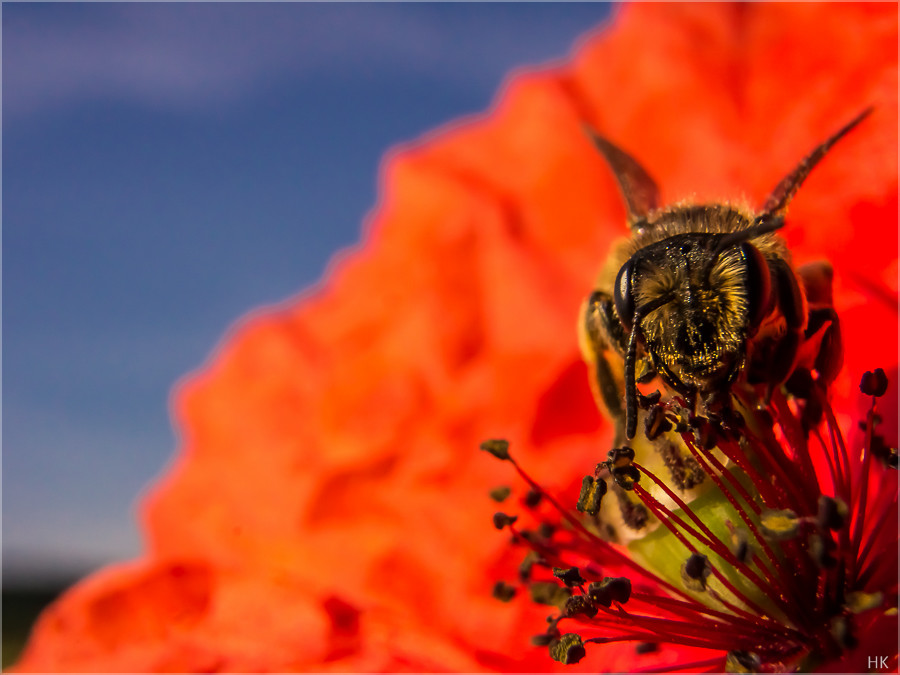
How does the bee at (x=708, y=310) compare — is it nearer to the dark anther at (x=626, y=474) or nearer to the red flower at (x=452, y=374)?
the dark anther at (x=626, y=474)

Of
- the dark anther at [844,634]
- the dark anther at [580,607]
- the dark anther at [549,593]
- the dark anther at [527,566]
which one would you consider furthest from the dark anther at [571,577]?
the dark anther at [844,634]

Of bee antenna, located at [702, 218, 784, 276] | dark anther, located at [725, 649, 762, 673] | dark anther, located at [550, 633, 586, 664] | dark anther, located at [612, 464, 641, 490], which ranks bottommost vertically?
dark anther, located at [725, 649, 762, 673]

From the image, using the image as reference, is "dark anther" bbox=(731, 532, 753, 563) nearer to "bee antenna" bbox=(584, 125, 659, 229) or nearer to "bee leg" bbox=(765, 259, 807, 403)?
"bee leg" bbox=(765, 259, 807, 403)

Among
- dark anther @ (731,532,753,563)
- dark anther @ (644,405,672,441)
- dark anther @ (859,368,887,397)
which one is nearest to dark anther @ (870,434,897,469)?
dark anther @ (859,368,887,397)

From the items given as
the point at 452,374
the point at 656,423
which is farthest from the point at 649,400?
the point at 452,374

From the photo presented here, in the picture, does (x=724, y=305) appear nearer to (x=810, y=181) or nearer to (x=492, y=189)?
(x=810, y=181)

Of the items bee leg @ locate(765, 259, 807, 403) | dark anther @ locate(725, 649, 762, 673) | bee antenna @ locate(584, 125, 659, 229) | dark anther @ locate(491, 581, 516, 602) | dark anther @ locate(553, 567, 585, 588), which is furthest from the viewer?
dark anther @ locate(491, 581, 516, 602)

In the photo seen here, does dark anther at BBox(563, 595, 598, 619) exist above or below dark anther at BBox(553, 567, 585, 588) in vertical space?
below

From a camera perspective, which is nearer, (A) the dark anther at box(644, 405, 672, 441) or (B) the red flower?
(A) the dark anther at box(644, 405, 672, 441)
